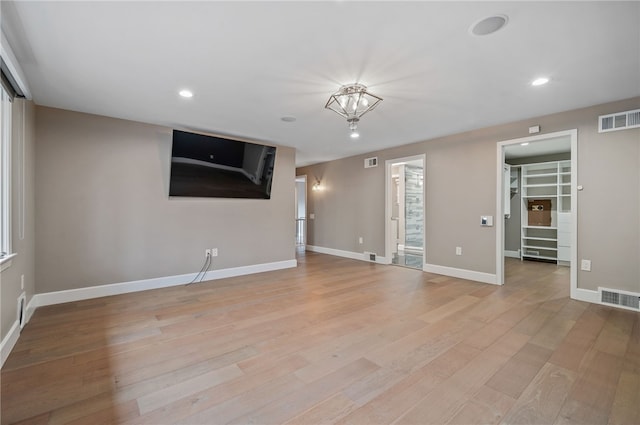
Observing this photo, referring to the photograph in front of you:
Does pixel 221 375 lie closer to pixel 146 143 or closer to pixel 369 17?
pixel 369 17

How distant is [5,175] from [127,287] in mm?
1946

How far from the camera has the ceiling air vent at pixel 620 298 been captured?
10.2ft

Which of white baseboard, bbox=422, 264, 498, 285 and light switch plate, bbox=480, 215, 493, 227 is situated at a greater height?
light switch plate, bbox=480, 215, 493, 227

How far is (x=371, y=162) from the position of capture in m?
6.03

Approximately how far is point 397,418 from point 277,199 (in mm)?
4241

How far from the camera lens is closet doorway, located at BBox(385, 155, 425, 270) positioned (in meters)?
5.81

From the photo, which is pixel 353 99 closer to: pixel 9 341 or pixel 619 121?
pixel 619 121

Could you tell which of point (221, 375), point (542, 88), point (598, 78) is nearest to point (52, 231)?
point (221, 375)

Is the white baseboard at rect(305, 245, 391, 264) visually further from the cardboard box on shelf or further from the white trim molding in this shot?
the cardboard box on shelf

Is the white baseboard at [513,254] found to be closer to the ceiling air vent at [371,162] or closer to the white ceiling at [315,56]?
the ceiling air vent at [371,162]

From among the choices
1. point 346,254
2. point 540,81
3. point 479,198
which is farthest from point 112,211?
point 479,198

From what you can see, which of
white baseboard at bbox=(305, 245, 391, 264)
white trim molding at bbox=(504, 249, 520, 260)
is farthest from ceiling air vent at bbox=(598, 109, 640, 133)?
white trim molding at bbox=(504, 249, 520, 260)

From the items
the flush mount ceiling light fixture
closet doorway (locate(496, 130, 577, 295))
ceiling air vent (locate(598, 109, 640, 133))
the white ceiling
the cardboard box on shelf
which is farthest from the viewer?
the cardboard box on shelf

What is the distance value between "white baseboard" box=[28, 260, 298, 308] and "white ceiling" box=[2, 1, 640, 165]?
224cm
